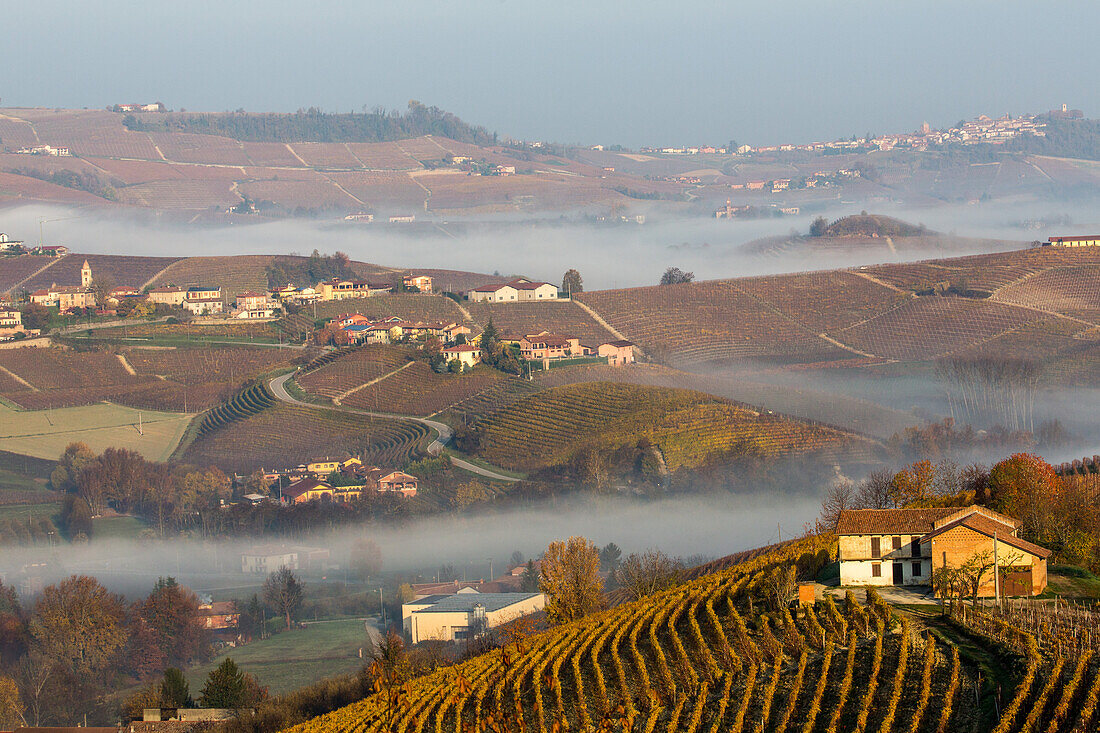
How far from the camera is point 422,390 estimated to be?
8350 cm

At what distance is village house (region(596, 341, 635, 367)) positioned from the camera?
88125 mm

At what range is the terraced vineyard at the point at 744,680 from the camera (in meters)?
17.4

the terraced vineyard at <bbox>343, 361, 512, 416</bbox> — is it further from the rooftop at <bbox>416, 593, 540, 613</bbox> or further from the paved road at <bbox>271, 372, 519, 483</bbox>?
the rooftop at <bbox>416, 593, 540, 613</bbox>

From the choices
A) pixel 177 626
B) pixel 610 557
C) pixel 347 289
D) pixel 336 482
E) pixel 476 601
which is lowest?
pixel 336 482

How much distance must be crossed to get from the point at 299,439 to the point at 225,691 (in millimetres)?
47201

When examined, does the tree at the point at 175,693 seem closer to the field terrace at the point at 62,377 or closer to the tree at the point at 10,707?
the tree at the point at 10,707

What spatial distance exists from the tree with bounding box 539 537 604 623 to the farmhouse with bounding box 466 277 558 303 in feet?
217

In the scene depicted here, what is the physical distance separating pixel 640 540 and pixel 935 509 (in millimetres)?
30457

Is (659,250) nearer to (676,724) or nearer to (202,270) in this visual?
(202,270)

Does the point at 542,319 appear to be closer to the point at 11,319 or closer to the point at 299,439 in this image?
the point at 299,439

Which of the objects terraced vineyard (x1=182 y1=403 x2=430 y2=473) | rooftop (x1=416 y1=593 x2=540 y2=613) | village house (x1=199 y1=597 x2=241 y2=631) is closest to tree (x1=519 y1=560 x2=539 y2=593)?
rooftop (x1=416 y1=593 x2=540 y2=613)

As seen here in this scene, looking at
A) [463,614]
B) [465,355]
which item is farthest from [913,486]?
[465,355]

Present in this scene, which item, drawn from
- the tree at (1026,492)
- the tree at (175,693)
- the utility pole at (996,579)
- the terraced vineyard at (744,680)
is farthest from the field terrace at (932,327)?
the utility pole at (996,579)

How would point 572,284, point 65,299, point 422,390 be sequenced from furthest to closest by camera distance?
point 65,299
point 572,284
point 422,390
